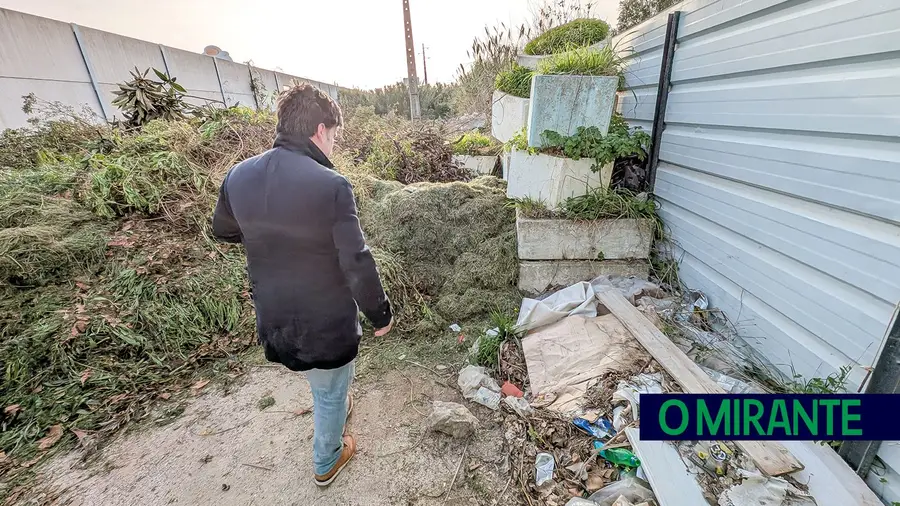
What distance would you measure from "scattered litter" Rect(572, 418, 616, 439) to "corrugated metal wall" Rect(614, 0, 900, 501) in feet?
3.73

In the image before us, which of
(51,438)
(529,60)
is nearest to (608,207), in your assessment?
(529,60)

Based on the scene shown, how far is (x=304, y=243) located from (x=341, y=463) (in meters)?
1.41

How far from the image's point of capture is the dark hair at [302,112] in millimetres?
1563

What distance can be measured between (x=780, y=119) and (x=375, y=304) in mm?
2643

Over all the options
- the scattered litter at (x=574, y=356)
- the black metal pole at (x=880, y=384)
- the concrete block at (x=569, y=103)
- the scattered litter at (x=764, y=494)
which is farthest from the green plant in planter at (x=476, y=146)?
the scattered litter at (x=764, y=494)

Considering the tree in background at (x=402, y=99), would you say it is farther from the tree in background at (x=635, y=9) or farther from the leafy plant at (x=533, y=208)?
the leafy plant at (x=533, y=208)

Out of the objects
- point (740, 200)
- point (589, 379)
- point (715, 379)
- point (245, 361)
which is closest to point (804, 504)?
point (715, 379)

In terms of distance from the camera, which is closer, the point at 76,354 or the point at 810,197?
the point at 810,197

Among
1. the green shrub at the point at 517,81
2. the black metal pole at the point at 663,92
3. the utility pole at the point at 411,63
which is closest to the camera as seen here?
the black metal pole at the point at 663,92

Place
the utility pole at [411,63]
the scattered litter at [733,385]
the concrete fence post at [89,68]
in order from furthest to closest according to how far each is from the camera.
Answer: the utility pole at [411,63] → the concrete fence post at [89,68] → the scattered litter at [733,385]

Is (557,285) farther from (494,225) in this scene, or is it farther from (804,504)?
(804,504)

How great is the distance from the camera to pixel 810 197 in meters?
1.96

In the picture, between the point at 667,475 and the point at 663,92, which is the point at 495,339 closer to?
the point at 667,475

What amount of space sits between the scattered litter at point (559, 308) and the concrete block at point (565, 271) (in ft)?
1.24
